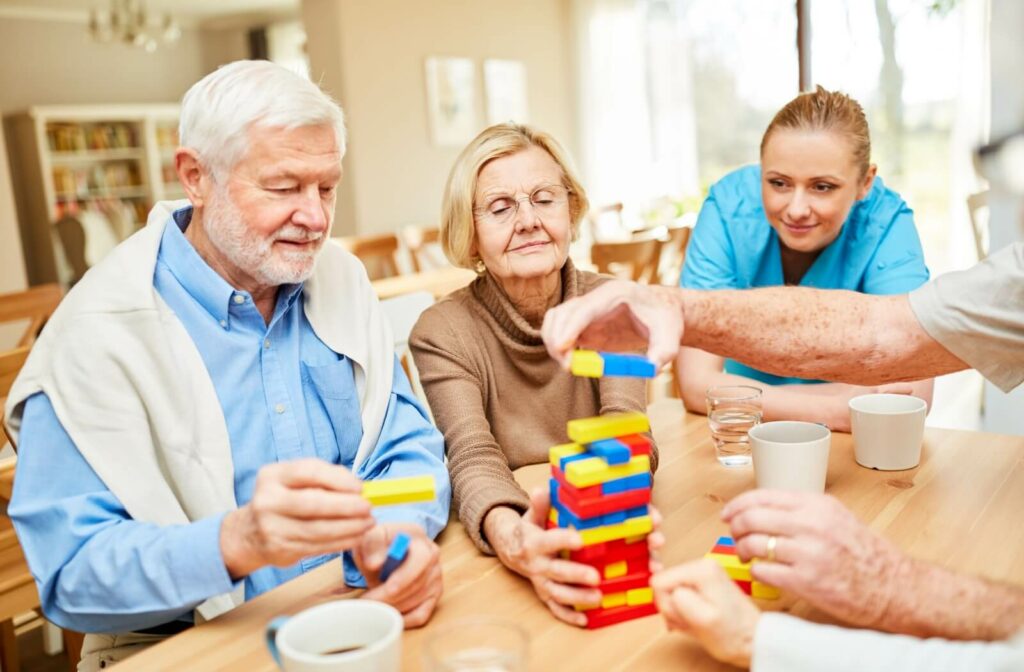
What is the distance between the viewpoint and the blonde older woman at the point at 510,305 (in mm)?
1589

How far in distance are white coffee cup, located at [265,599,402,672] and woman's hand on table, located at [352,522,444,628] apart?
0.54 ft

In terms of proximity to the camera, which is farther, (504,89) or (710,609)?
(504,89)

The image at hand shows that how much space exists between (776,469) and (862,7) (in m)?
5.51

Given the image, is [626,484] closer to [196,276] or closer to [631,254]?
[196,276]

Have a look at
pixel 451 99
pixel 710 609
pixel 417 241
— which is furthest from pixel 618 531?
pixel 451 99

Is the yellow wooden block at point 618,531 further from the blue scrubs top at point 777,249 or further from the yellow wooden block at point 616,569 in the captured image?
the blue scrubs top at point 777,249

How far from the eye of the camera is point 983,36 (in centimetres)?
532

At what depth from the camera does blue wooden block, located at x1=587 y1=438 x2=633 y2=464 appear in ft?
3.14

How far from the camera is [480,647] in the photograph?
834 millimetres

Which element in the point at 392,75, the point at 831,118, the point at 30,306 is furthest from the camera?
the point at 392,75

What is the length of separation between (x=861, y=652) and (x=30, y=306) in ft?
11.0

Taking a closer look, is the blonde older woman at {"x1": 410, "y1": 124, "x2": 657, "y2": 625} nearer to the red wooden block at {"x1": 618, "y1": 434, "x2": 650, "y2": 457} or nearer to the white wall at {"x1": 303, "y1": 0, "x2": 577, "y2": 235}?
the red wooden block at {"x1": 618, "y1": 434, "x2": 650, "y2": 457}

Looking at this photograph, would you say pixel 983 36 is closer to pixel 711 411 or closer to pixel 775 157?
pixel 775 157

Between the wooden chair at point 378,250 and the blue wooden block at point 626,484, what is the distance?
3.70 meters
